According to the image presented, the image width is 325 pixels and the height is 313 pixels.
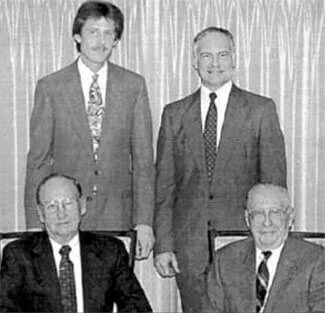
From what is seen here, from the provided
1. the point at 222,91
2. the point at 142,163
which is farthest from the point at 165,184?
the point at 222,91

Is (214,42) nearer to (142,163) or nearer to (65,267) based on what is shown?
(142,163)

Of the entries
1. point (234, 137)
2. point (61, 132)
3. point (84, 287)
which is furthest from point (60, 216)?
point (234, 137)

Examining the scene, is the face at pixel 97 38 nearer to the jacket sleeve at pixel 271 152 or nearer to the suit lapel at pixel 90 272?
the jacket sleeve at pixel 271 152

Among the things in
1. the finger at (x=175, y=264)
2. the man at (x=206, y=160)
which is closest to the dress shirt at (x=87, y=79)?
the man at (x=206, y=160)

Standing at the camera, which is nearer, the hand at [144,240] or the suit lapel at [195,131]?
the hand at [144,240]

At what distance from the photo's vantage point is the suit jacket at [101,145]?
4.17 m

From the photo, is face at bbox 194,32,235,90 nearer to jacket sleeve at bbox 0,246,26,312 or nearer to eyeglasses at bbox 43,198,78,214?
eyeglasses at bbox 43,198,78,214

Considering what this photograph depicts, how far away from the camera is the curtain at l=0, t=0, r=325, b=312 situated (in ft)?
16.8

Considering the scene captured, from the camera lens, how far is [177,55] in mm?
5141

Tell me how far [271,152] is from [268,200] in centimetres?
55

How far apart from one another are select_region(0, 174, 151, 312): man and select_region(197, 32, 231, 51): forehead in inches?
37.1

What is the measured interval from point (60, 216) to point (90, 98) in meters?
0.79

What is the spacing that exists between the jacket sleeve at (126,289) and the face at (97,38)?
0.97m

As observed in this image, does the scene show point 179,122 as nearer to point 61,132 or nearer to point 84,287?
point 61,132
